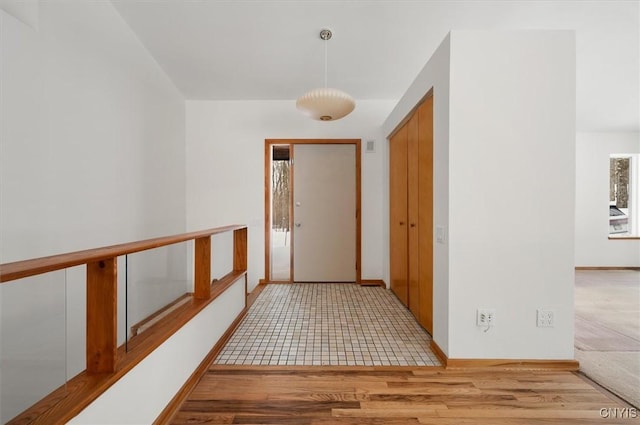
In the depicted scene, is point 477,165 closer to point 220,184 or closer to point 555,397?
point 555,397

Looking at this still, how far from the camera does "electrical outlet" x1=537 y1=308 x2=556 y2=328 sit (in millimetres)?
1919

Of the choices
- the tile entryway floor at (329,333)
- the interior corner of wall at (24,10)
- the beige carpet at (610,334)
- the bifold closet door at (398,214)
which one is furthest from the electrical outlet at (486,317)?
the interior corner of wall at (24,10)

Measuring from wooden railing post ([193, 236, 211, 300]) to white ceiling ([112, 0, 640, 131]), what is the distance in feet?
7.06

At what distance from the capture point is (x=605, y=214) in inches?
195

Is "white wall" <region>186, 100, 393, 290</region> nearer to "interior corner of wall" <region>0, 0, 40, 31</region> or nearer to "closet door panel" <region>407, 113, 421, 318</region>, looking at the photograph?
"closet door panel" <region>407, 113, 421, 318</region>

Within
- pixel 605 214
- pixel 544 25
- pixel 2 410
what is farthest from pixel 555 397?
pixel 605 214

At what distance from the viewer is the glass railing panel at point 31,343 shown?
0.86 m

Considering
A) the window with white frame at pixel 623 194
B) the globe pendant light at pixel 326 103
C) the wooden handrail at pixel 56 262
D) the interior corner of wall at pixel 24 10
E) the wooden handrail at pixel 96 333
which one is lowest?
the wooden handrail at pixel 96 333

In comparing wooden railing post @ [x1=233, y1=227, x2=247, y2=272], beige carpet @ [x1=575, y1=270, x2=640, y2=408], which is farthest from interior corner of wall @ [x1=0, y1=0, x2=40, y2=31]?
beige carpet @ [x1=575, y1=270, x2=640, y2=408]

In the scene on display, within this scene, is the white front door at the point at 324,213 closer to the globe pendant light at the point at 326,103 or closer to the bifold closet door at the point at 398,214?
the bifold closet door at the point at 398,214

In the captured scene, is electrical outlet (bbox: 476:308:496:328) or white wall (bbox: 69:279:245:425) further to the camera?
electrical outlet (bbox: 476:308:496:328)

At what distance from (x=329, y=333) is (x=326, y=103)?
6.64ft

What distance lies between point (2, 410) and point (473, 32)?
2.93 meters

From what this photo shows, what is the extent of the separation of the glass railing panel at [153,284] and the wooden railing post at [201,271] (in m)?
0.06
